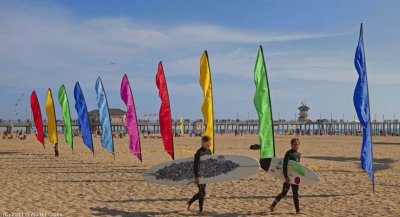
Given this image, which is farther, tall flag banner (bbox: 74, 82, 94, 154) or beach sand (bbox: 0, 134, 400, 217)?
tall flag banner (bbox: 74, 82, 94, 154)

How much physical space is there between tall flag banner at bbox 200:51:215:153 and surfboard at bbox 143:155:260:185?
2563 millimetres

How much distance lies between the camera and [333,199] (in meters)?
8.99

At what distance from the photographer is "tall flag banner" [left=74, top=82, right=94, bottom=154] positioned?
714 inches

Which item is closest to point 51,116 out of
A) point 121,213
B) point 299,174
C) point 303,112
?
point 121,213

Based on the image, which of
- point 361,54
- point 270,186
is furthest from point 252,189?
point 361,54

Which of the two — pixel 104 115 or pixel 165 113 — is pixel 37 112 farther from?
pixel 165 113

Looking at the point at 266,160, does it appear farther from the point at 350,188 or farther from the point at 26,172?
the point at 26,172

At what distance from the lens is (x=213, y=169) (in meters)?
7.82

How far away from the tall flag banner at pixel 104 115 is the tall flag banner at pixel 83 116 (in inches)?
67.9

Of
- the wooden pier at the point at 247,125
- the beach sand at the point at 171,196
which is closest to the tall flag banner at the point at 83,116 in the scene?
the beach sand at the point at 171,196

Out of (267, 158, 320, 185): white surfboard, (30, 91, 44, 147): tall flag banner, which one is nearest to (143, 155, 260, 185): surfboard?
(267, 158, 320, 185): white surfboard

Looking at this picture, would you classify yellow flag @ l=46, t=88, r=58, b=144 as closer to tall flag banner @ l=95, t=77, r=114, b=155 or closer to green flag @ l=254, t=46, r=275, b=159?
tall flag banner @ l=95, t=77, r=114, b=155

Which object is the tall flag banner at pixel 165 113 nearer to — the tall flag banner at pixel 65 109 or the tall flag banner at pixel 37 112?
the tall flag banner at pixel 65 109

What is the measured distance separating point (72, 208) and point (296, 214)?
4.26 m
